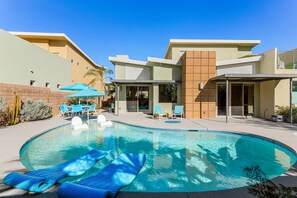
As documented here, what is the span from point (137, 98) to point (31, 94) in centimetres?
865

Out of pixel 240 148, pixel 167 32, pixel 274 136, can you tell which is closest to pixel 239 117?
pixel 274 136

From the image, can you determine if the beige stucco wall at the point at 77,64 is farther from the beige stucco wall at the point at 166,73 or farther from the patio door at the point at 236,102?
the patio door at the point at 236,102

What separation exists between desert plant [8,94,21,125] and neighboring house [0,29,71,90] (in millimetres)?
1824

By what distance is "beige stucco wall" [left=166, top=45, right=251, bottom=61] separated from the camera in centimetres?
1817

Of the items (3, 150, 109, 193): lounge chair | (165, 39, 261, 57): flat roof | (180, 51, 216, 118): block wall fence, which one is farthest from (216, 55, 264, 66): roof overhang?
(3, 150, 109, 193): lounge chair

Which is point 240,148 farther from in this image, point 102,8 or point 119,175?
point 102,8

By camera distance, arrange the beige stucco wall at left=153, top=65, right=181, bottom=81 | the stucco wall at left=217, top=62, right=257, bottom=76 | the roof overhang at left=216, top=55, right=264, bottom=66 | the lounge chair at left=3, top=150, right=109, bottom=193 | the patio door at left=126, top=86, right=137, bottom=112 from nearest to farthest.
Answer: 1. the lounge chair at left=3, top=150, right=109, bottom=193
2. the roof overhang at left=216, top=55, right=264, bottom=66
3. the stucco wall at left=217, top=62, right=257, bottom=76
4. the beige stucco wall at left=153, top=65, right=181, bottom=81
5. the patio door at left=126, top=86, right=137, bottom=112

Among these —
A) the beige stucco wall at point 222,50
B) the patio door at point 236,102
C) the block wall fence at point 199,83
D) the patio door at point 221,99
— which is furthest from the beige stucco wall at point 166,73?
the patio door at point 236,102

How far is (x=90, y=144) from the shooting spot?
7406 millimetres

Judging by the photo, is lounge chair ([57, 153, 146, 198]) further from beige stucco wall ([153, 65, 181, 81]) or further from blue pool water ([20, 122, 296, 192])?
beige stucco wall ([153, 65, 181, 81])

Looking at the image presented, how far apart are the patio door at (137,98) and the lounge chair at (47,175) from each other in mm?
10475

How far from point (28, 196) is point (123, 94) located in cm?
1334

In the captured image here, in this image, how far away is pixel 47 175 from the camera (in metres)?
3.71

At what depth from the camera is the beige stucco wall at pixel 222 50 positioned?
1817cm
